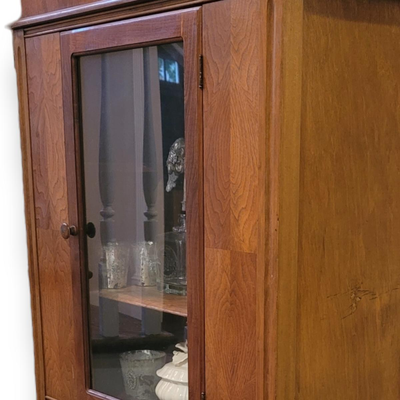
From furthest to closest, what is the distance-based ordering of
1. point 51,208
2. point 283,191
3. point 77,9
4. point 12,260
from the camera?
point 12,260
point 51,208
point 77,9
point 283,191

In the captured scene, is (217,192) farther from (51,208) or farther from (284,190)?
(51,208)

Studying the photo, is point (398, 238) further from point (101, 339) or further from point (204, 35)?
point (101, 339)

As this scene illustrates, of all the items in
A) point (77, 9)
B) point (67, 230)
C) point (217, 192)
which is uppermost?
point (77, 9)

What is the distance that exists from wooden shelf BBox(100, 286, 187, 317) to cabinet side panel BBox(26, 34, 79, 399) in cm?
11

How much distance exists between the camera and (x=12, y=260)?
1.33m

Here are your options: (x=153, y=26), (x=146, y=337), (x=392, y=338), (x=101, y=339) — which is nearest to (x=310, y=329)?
(x=392, y=338)

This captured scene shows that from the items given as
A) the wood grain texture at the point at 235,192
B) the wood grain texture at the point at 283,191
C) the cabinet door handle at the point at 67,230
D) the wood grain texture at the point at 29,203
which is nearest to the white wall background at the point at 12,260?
the wood grain texture at the point at 29,203

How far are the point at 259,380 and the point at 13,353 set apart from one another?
85cm

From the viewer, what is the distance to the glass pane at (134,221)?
36.2 inches

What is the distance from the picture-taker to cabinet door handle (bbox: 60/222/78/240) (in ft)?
3.40

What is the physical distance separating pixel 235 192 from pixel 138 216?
0.29 m

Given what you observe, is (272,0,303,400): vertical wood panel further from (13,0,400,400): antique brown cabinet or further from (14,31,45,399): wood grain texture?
(14,31,45,399): wood grain texture

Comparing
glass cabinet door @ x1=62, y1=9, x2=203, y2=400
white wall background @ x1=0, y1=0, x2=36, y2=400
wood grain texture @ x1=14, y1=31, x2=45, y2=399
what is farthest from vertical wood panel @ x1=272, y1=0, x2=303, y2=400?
white wall background @ x1=0, y1=0, x2=36, y2=400

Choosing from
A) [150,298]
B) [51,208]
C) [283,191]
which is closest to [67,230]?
[51,208]
